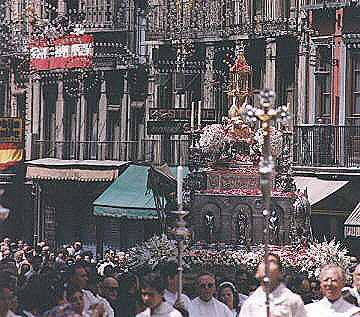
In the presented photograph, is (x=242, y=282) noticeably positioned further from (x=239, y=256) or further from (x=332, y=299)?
(x=332, y=299)

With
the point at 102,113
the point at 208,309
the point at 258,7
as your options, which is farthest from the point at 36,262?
the point at 102,113

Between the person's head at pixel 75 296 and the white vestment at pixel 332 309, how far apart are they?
211 cm

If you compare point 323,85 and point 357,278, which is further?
point 323,85

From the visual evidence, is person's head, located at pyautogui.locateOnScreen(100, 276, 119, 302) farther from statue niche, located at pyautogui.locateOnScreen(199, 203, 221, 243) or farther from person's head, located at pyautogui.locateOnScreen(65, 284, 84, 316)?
statue niche, located at pyautogui.locateOnScreen(199, 203, 221, 243)

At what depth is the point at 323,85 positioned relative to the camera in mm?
29016

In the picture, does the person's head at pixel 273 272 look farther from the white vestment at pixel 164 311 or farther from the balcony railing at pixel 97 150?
the balcony railing at pixel 97 150

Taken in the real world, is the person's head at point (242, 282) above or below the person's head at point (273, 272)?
below

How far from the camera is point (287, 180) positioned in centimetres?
2155

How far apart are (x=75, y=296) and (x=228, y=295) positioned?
214 cm

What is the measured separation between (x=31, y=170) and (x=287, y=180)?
14839mm

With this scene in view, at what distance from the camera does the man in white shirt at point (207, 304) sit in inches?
561

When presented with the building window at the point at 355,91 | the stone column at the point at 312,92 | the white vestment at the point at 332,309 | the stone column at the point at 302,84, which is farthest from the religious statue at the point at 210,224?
the white vestment at the point at 332,309

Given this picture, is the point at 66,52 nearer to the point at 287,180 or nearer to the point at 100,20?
the point at 100,20

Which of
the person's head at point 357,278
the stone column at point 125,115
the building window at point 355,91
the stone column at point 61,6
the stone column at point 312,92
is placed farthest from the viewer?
the stone column at point 61,6
